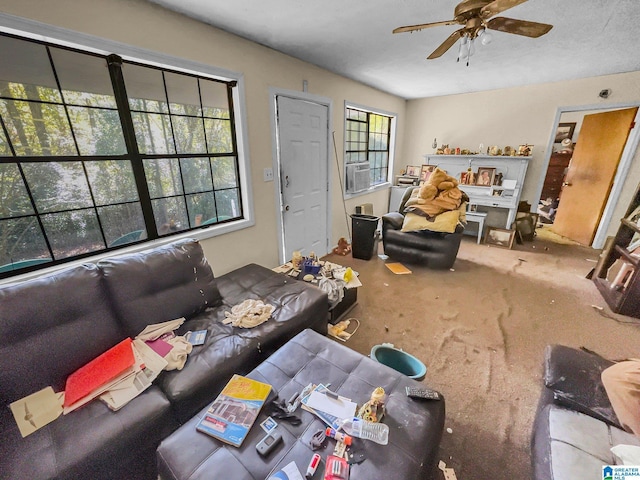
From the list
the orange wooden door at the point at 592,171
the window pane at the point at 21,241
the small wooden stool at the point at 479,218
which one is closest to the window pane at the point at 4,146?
→ the window pane at the point at 21,241

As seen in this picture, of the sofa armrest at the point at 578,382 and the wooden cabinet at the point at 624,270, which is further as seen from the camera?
the wooden cabinet at the point at 624,270

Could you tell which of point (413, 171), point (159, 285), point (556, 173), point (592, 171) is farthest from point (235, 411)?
point (556, 173)

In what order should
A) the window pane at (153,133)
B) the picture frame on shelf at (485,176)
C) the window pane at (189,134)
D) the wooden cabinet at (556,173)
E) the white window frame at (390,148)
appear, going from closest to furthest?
the window pane at (153,133) → the window pane at (189,134) → the white window frame at (390,148) → the picture frame on shelf at (485,176) → the wooden cabinet at (556,173)

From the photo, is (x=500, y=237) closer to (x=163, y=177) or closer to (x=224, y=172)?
(x=224, y=172)

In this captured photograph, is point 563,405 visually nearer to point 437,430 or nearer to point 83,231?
point 437,430

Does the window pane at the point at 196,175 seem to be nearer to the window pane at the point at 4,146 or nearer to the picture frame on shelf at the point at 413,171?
the window pane at the point at 4,146

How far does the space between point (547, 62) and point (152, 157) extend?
4096mm

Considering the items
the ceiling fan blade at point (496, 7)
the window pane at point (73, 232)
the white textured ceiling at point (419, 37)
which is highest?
the white textured ceiling at point (419, 37)

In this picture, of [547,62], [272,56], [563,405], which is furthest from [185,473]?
[547,62]

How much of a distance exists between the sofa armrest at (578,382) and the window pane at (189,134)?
8.97 ft

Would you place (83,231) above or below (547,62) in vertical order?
below

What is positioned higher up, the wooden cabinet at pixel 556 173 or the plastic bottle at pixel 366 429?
the wooden cabinet at pixel 556 173

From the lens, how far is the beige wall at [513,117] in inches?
131

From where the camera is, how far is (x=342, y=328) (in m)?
2.07
